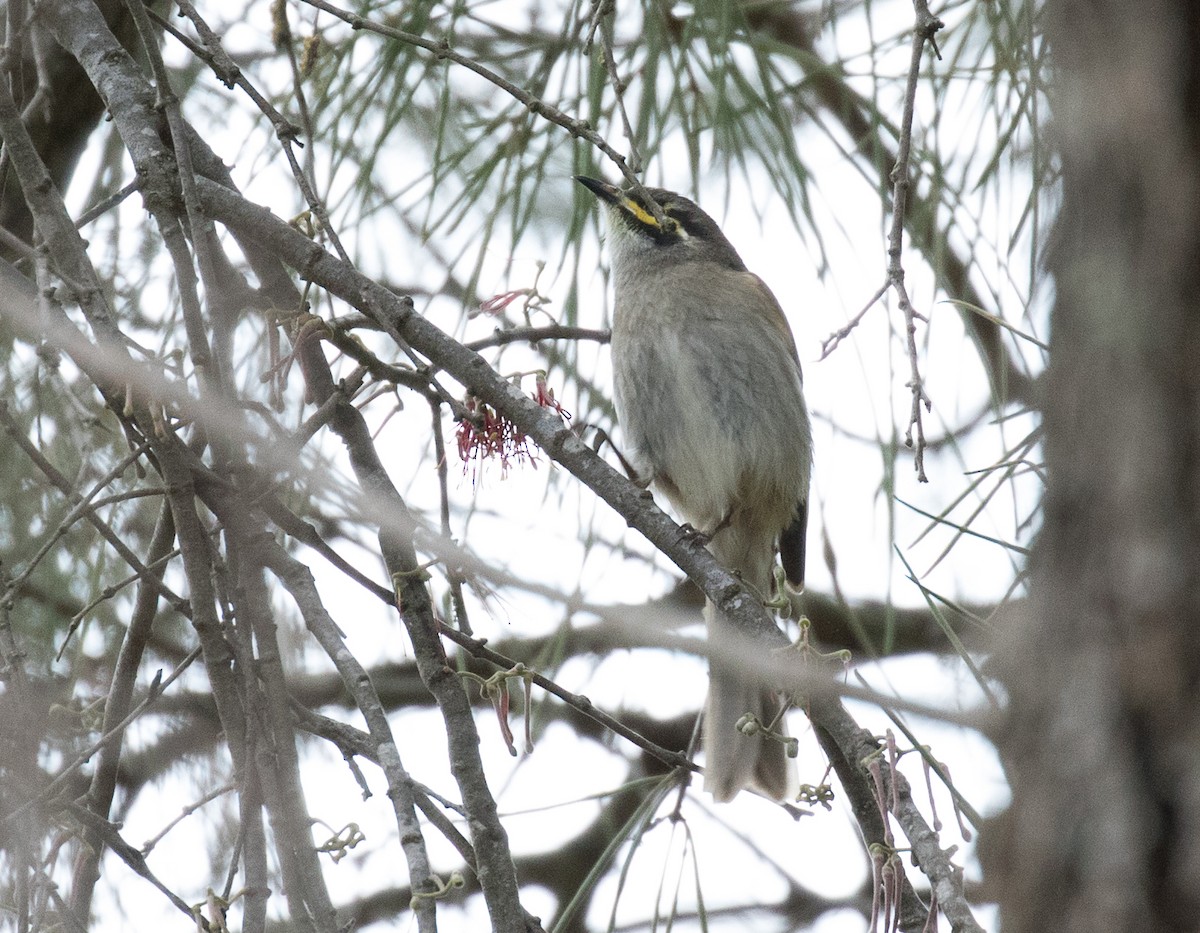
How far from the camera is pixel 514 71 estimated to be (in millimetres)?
4145

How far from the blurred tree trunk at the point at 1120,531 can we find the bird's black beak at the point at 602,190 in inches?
110

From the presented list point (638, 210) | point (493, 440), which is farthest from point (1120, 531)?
point (638, 210)

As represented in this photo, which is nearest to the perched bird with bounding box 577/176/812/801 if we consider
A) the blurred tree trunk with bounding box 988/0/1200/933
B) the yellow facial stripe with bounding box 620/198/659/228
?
the yellow facial stripe with bounding box 620/198/659/228

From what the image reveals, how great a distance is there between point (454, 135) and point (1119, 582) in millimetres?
3693

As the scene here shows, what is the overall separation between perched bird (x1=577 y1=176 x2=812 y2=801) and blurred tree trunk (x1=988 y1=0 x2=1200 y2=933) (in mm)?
3531

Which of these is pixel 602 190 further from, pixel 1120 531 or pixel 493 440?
pixel 1120 531

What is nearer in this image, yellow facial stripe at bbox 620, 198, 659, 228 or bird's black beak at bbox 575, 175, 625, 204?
bird's black beak at bbox 575, 175, 625, 204

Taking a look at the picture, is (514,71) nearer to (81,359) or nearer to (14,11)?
(14,11)

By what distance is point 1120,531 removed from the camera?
977 millimetres

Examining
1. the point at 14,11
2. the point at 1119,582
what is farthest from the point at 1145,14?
the point at 14,11

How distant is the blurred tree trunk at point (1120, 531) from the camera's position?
94 centimetres

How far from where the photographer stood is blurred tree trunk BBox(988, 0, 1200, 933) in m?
0.94

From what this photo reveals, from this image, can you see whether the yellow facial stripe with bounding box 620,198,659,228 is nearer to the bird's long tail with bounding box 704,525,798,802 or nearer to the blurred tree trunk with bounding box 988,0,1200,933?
the bird's long tail with bounding box 704,525,798,802

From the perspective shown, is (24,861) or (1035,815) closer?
(1035,815)
